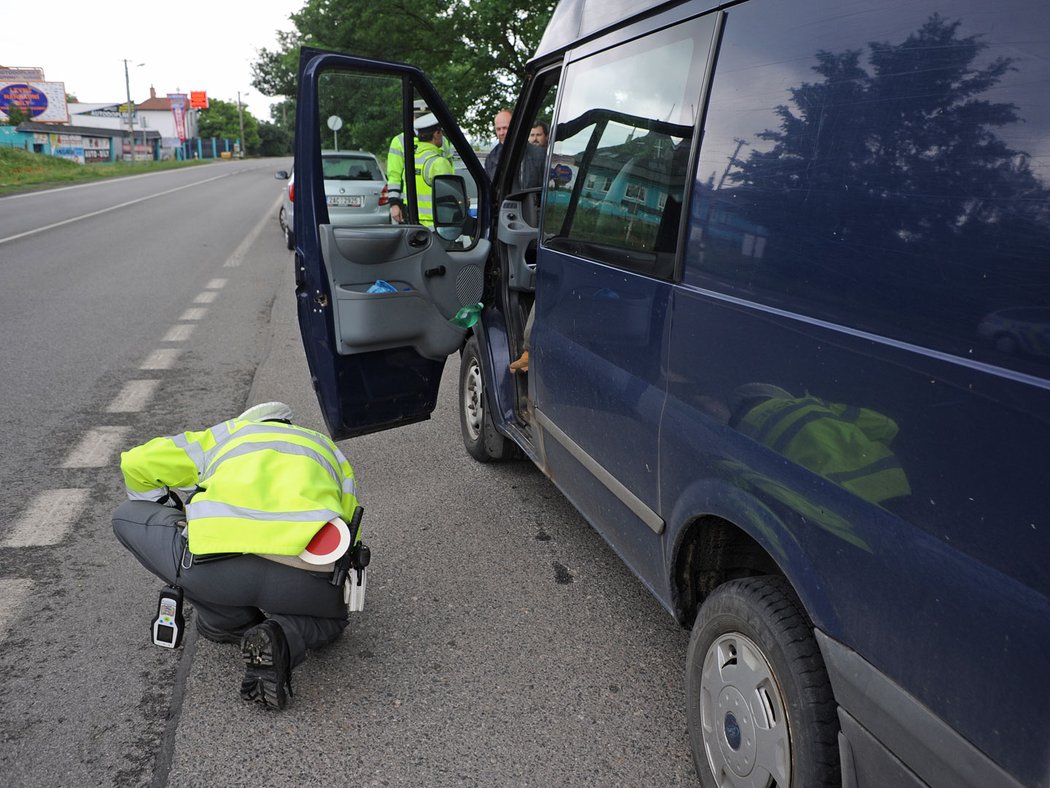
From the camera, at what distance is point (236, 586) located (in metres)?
2.60

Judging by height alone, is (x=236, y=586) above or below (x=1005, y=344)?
below

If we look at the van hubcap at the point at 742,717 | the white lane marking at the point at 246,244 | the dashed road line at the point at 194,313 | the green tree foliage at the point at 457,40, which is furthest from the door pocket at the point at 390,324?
the green tree foliage at the point at 457,40

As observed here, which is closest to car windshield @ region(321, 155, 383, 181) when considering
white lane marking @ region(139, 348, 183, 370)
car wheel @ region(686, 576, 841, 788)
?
white lane marking @ region(139, 348, 183, 370)

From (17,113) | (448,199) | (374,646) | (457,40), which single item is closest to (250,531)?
(374,646)

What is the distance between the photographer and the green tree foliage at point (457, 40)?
14234mm

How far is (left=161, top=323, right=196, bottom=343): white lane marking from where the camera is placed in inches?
297

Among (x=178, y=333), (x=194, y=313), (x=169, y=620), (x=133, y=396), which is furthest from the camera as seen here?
(x=194, y=313)

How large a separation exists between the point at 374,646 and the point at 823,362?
6.34ft

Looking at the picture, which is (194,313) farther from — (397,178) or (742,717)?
(742,717)

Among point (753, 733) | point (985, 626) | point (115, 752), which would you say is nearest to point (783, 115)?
point (985, 626)

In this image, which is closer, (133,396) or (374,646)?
(374,646)

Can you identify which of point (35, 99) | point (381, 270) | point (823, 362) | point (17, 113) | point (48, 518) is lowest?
point (17, 113)

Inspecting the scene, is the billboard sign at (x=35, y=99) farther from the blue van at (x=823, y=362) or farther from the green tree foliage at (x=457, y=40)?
the blue van at (x=823, y=362)

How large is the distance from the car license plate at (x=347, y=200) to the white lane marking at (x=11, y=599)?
1103 cm
